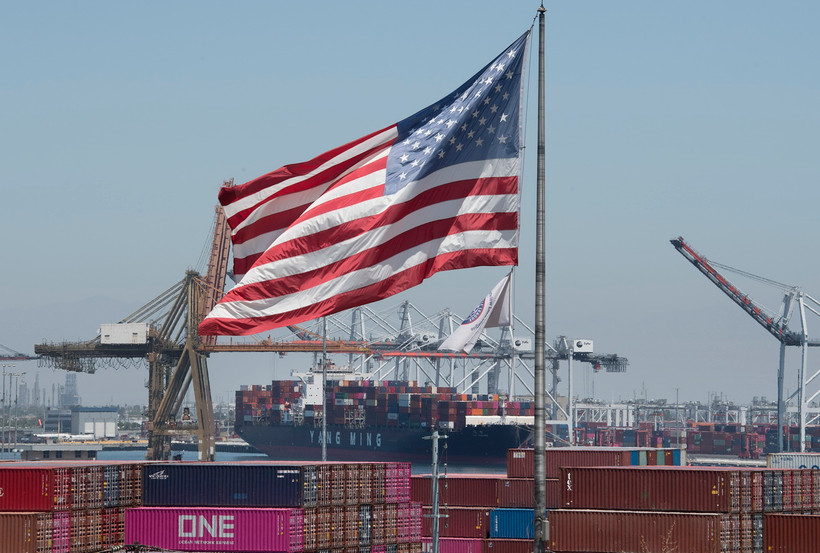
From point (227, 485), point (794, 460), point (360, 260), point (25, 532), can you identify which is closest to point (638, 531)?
point (227, 485)

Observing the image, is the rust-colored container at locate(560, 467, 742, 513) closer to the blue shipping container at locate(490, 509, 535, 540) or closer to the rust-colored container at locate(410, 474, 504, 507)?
the blue shipping container at locate(490, 509, 535, 540)

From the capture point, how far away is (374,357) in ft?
641

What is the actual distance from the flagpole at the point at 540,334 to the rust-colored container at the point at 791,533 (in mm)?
23608

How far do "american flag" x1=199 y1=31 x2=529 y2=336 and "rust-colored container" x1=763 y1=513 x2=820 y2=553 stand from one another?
2405 cm

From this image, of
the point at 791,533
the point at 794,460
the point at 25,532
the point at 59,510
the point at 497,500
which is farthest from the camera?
the point at 794,460

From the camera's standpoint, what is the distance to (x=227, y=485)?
132ft

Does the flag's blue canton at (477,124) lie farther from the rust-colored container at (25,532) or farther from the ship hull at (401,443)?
the ship hull at (401,443)

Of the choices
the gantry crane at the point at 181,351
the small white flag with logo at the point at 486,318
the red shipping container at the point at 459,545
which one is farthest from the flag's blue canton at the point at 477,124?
the gantry crane at the point at 181,351

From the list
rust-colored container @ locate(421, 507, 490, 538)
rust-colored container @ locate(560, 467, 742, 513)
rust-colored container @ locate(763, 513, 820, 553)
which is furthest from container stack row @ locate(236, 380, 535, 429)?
rust-colored container @ locate(763, 513, 820, 553)

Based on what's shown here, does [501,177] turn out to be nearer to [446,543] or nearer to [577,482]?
[577,482]

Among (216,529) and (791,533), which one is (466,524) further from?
(216,529)

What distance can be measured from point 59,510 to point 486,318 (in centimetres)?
1423

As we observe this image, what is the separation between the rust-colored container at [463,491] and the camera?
58188mm

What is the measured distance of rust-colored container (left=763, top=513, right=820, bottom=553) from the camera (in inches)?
1618
